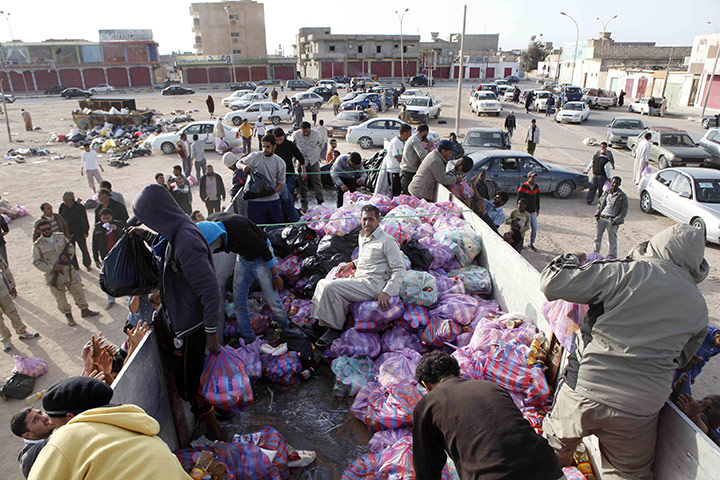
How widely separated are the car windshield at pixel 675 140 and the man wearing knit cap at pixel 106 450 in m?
19.4

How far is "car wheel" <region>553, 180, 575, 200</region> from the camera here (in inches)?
500

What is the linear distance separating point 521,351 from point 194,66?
2757 inches

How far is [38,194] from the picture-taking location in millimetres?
14297

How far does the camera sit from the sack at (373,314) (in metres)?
4.76

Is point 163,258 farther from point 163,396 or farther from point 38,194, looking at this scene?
point 38,194

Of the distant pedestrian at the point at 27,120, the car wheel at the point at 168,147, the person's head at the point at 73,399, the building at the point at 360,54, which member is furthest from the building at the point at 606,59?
the person's head at the point at 73,399

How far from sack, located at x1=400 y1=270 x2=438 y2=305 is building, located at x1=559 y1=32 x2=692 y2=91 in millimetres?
54234

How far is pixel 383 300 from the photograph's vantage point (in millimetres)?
4691

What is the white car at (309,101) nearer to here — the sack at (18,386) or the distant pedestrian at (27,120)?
the distant pedestrian at (27,120)

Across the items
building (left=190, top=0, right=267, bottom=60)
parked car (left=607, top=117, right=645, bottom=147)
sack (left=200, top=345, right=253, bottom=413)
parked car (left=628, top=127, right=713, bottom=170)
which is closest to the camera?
sack (left=200, top=345, right=253, bottom=413)

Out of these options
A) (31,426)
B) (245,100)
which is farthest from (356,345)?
(245,100)

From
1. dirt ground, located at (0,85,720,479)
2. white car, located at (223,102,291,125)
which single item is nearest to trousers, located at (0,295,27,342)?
dirt ground, located at (0,85,720,479)

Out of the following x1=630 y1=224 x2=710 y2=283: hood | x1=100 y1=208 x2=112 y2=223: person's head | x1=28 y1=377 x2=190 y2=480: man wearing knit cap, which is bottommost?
x1=100 y1=208 x2=112 y2=223: person's head

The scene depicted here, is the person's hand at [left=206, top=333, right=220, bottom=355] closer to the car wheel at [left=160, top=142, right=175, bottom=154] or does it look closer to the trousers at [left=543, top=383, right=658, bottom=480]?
the trousers at [left=543, top=383, right=658, bottom=480]
